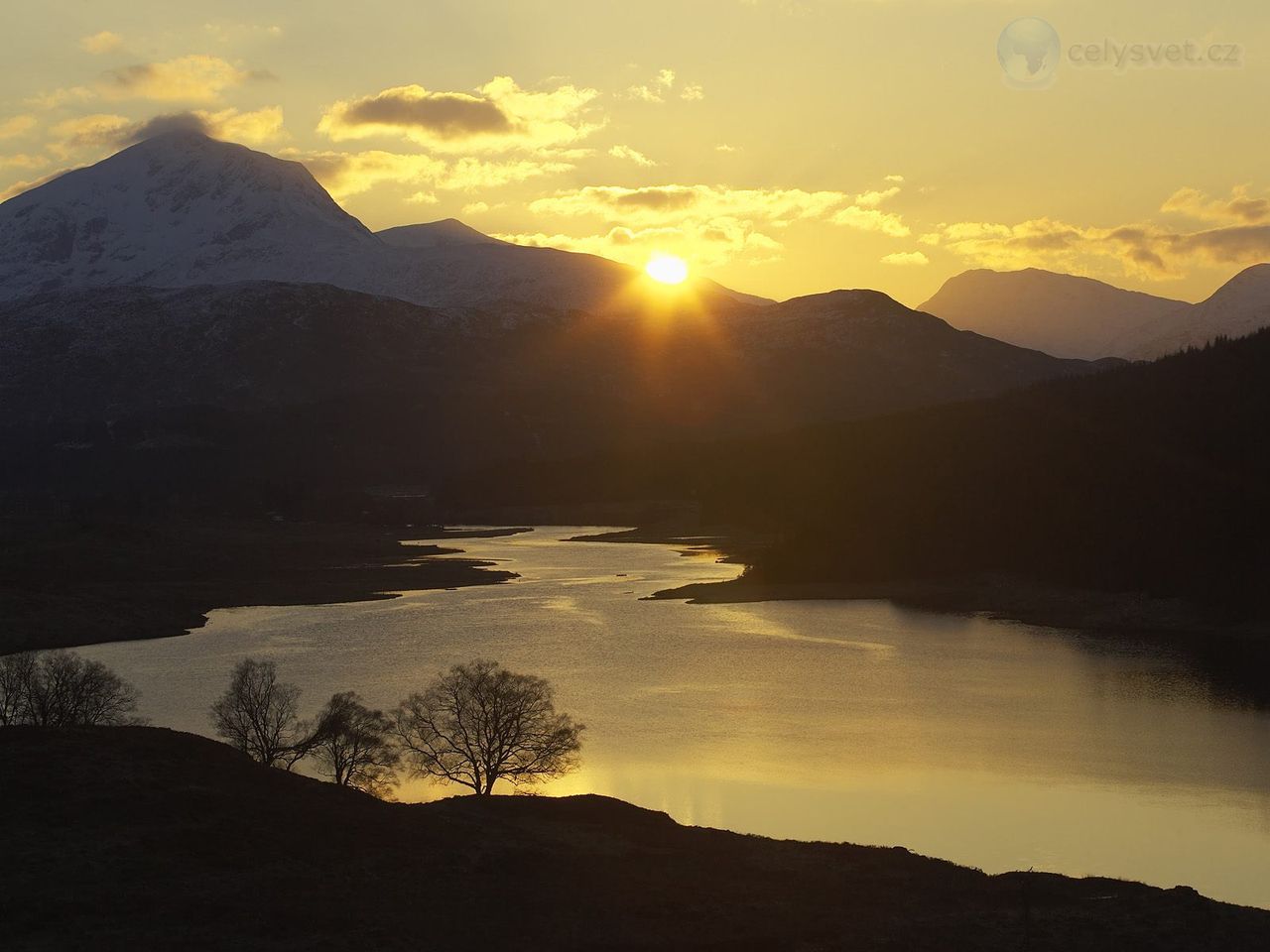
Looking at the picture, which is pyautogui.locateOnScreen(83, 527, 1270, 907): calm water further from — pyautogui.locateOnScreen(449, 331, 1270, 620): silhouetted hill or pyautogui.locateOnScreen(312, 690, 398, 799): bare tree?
pyautogui.locateOnScreen(449, 331, 1270, 620): silhouetted hill

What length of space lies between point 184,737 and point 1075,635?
7341 cm

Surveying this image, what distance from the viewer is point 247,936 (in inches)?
1218

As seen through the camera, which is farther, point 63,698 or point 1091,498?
point 1091,498

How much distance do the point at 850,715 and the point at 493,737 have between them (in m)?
21.8

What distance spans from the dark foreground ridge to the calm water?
8080 millimetres

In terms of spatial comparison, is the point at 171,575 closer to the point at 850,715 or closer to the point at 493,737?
the point at 850,715

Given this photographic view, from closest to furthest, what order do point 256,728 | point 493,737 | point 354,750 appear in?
point 354,750, point 256,728, point 493,737

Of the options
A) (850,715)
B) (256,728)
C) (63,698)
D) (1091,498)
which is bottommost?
(850,715)

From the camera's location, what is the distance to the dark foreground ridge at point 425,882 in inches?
1273

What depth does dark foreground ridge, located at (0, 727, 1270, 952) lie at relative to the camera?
32344 mm

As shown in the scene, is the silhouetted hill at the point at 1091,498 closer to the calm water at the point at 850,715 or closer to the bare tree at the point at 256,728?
the calm water at the point at 850,715

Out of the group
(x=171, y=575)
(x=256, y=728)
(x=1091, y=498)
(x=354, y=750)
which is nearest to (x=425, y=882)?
(x=354, y=750)

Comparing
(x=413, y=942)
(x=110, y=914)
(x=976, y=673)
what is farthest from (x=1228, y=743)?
(x=110, y=914)

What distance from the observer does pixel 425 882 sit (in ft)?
119
